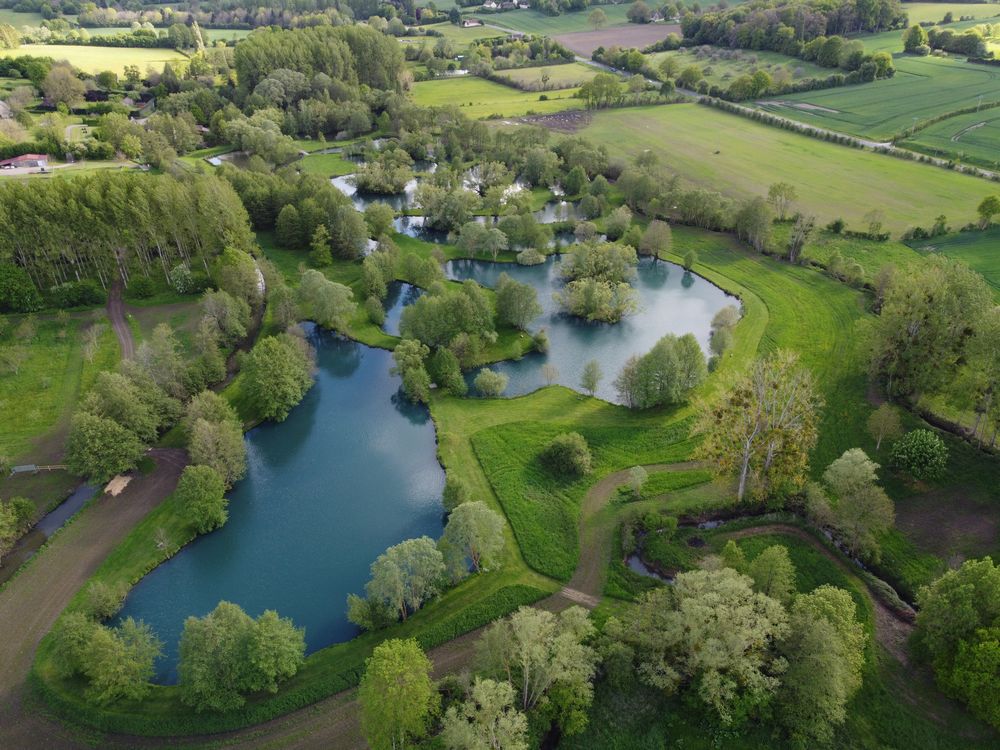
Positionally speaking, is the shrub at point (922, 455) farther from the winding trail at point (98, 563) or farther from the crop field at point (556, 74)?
the crop field at point (556, 74)

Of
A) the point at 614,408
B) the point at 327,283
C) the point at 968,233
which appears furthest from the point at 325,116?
the point at 968,233

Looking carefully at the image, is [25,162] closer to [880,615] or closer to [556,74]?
[556,74]

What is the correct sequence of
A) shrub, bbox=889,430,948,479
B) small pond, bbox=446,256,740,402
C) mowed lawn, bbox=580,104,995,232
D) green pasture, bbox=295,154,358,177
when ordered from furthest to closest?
1. green pasture, bbox=295,154,358,177
2. mowed lawn, bbox=580,104,995,232
3. small pond, bbox=446,256,740,402
4. shrub, bbox=889,430,948,479

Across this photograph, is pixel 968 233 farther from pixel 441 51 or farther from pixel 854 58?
pixel 441 51

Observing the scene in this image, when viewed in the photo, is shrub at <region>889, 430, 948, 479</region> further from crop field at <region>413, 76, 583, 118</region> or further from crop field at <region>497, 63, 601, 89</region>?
crop field at <region>497, 63, 601, 89</region>

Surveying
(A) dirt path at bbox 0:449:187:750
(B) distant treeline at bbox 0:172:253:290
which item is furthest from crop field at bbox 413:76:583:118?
(A) dirt path at bbox 0:449:187:750

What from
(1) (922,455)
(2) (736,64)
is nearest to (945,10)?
(2) (736,64)
